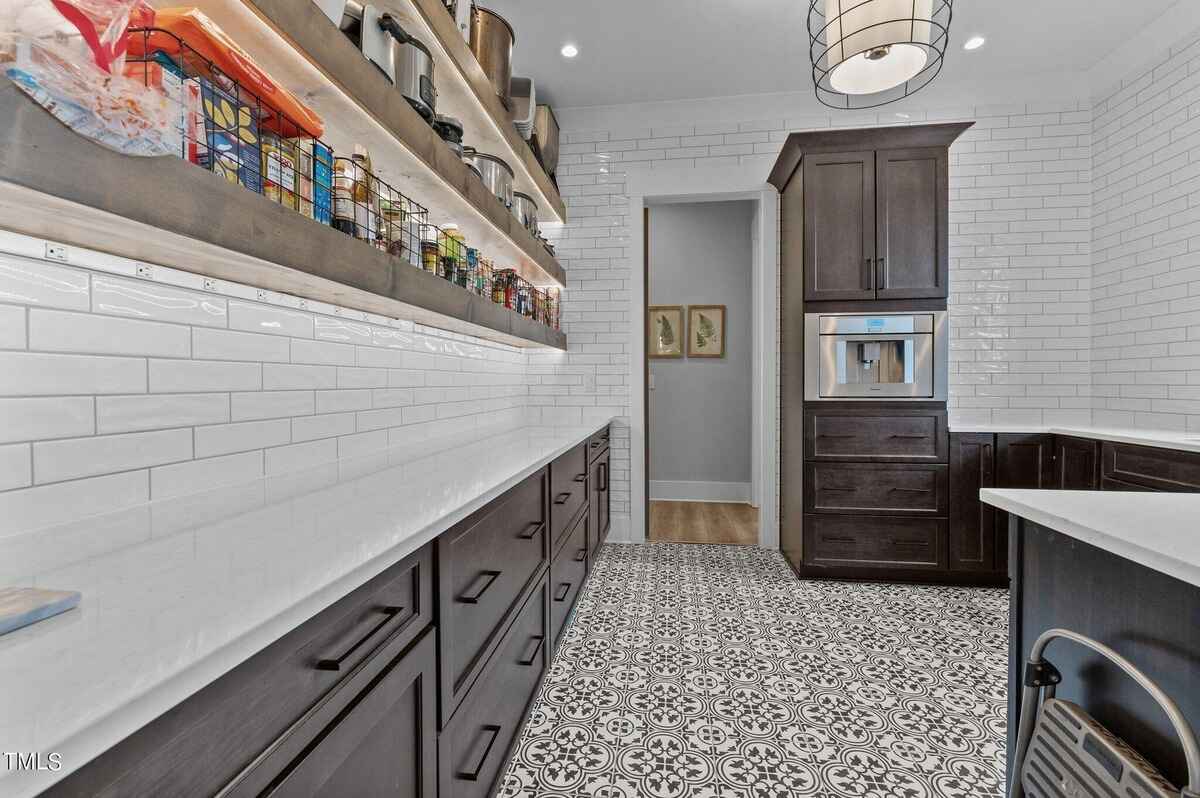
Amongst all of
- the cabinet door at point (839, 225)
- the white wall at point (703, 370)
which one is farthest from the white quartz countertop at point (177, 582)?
the white wall at point (703, 370)

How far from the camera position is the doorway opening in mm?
5039

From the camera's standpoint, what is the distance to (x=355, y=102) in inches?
48.2

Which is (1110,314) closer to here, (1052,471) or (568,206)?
(1052,471)

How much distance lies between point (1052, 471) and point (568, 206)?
3208 mm

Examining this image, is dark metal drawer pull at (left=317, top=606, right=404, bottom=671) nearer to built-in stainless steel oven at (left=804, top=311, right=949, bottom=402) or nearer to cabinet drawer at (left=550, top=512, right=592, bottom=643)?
cabinet drawer at (left=550, top=512, right=592, bottom=643)

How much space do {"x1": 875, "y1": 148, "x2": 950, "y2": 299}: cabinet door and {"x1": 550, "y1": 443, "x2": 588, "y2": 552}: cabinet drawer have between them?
1.87 metres

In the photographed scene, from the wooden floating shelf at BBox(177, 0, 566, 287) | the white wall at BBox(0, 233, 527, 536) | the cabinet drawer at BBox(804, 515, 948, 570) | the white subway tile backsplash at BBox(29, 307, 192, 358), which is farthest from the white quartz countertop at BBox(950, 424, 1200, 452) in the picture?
the white subway tile backsplash at BBox(29, 307, 192, 358)

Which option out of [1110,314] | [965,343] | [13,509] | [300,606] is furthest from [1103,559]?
[1110,314]

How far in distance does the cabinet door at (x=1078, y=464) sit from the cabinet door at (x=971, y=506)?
0.30 metres

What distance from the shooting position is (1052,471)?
2891 mm

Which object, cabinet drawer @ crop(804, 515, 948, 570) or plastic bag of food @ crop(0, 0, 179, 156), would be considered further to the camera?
cabinet drawer @ crop(804, 515, 948, 570)

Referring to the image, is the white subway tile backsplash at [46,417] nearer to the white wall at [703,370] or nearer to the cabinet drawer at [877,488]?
the cabinet drawer at [877,488]

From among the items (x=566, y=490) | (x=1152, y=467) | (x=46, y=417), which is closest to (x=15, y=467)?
(x=46, y=417)

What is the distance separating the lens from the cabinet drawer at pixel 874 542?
298 centimetres
